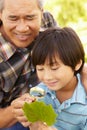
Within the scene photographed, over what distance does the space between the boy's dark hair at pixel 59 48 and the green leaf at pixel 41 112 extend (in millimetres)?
324

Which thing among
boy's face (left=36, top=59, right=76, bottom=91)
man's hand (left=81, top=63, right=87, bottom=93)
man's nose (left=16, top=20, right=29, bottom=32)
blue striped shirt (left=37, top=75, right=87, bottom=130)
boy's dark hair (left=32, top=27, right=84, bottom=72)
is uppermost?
man's nose (left=16, top=20, right=29, bottom=32)

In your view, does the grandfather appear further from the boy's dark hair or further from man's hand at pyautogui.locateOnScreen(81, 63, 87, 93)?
man's hand at pyautogui.locateOnScreen(81, 63, 87, 93)

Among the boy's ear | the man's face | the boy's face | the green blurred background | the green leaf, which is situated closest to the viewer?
the green leaf

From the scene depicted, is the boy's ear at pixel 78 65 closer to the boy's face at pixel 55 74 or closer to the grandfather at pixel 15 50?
the boy's face at pixel 55 74

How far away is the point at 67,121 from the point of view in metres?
1.95

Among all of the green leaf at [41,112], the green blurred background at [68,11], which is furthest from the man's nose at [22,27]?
the green blurred background at [68,11]

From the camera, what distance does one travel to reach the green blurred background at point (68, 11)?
539 cm

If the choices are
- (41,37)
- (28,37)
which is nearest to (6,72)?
(28,37)

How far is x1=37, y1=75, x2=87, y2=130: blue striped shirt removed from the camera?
191 centimetres

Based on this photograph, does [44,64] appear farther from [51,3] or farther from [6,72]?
[51,3]

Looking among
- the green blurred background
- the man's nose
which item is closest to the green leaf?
the man's nose

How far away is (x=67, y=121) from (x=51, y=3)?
3678 millimetres

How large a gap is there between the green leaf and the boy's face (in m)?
0.29

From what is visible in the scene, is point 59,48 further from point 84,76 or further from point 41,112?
point 41,112
